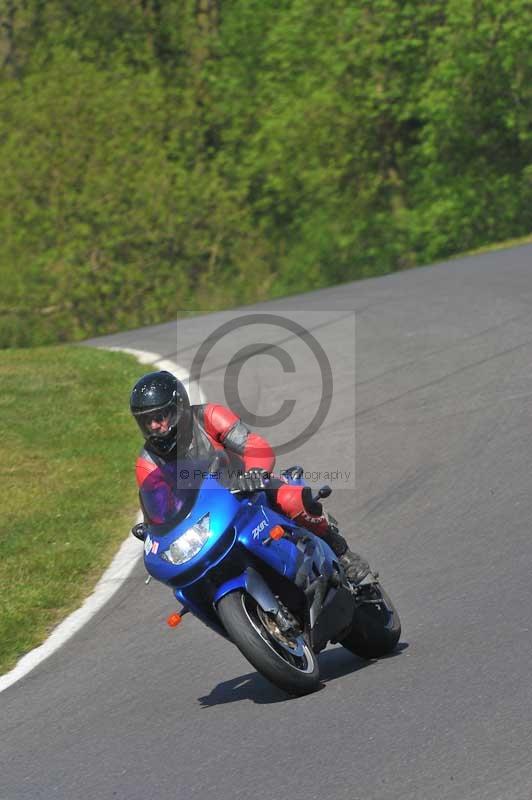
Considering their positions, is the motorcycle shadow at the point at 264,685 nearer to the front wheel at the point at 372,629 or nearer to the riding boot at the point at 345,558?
the front wheel at the point at 372,629

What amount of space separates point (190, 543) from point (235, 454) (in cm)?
75

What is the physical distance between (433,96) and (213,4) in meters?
13.0

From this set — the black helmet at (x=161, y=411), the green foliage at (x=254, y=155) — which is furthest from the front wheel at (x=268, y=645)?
the green foliage at (x=254, y=155)

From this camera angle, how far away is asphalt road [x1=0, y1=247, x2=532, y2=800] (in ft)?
15.7

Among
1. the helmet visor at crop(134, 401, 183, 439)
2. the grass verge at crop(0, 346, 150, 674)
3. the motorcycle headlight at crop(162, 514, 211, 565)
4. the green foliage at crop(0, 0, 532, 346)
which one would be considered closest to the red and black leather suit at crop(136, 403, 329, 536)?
the helmet visor at crop(134, 401, 183, 439)

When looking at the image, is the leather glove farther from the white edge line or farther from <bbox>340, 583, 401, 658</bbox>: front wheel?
the white edge line

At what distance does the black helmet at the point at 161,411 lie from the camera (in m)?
5.86

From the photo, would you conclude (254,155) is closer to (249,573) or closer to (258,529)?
(258,529)

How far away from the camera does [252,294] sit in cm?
3816

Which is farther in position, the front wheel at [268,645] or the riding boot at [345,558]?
the riding boot at [345,558]

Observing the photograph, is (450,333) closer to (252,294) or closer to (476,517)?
(476,517)

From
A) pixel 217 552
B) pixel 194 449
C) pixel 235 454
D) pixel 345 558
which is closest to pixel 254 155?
pixel 345 558

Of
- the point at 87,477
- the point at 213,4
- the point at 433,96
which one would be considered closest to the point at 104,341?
the point at 87,477

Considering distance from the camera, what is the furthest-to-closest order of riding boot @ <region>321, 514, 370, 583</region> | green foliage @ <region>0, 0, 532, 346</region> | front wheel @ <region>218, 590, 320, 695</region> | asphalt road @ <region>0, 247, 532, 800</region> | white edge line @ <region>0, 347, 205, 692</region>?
green foliage @ <region>0, 0, 532, 346</region> → white edge line @ <region>0, 347, 205, 692</region> → riding boot @ <region>321, 514, 370, 583</region> → front wheel @ <region>218, 590, 320, 695</region> → asphalt road @ <region>0, 247, 532, 800</region>
